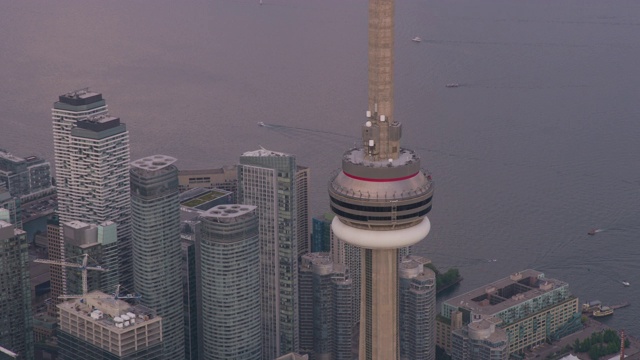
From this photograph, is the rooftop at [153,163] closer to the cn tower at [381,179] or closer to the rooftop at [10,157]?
the rooftop at [10,157]

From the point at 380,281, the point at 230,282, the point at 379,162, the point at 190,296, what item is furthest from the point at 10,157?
the point at 379,162

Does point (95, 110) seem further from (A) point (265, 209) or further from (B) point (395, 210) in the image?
(B) point (395, 210)

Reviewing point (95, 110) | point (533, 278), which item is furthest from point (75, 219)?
point (533, 278)

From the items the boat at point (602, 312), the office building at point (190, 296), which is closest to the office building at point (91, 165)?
the office building at point (190, 296)

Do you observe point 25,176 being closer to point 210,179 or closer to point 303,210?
point 210,179

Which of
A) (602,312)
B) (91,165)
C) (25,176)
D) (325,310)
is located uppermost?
(91,165)

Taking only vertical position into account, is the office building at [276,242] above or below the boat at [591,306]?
above

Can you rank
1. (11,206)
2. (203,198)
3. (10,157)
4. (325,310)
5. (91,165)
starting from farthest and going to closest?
(10,157), (203,198), (11,206), (91,165), (325,310)
